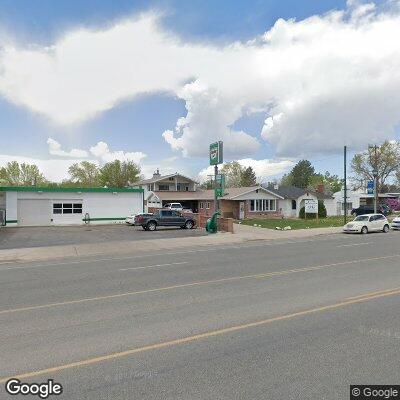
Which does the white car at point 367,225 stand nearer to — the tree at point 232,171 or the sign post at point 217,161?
the sign post at point 217,161

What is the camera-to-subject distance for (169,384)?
4.46m

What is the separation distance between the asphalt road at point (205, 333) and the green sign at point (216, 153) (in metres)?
19.4

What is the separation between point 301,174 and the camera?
120 metres

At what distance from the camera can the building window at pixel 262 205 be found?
4783cm

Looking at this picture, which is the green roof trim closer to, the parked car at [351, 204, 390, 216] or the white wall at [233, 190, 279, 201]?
the white wall at [233, 190, 279, 201]

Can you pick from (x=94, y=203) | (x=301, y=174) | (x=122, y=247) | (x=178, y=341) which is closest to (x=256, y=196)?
(x=94, y=203)

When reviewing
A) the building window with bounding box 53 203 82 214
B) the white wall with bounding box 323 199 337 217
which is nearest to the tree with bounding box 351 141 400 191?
the white wall with bounding box 323 199 337 217

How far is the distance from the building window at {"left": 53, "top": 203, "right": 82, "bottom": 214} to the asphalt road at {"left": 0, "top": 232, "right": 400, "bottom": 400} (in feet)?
90.6

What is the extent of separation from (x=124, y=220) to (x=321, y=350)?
36469 mm

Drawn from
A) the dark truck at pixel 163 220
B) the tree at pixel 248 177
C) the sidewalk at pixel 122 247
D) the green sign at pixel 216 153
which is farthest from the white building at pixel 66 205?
the tree at pixel 248 177

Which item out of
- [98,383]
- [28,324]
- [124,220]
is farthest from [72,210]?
[98,383]

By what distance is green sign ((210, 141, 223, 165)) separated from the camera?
30.5 m

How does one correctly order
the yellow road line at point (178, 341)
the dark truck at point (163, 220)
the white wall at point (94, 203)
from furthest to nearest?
1. the white wall at point (94, 203)
2. the dark truck at point (163, 220)
3. the yellow road line at point (178, 341)

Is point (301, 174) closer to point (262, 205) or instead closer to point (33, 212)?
point (262, 205)
